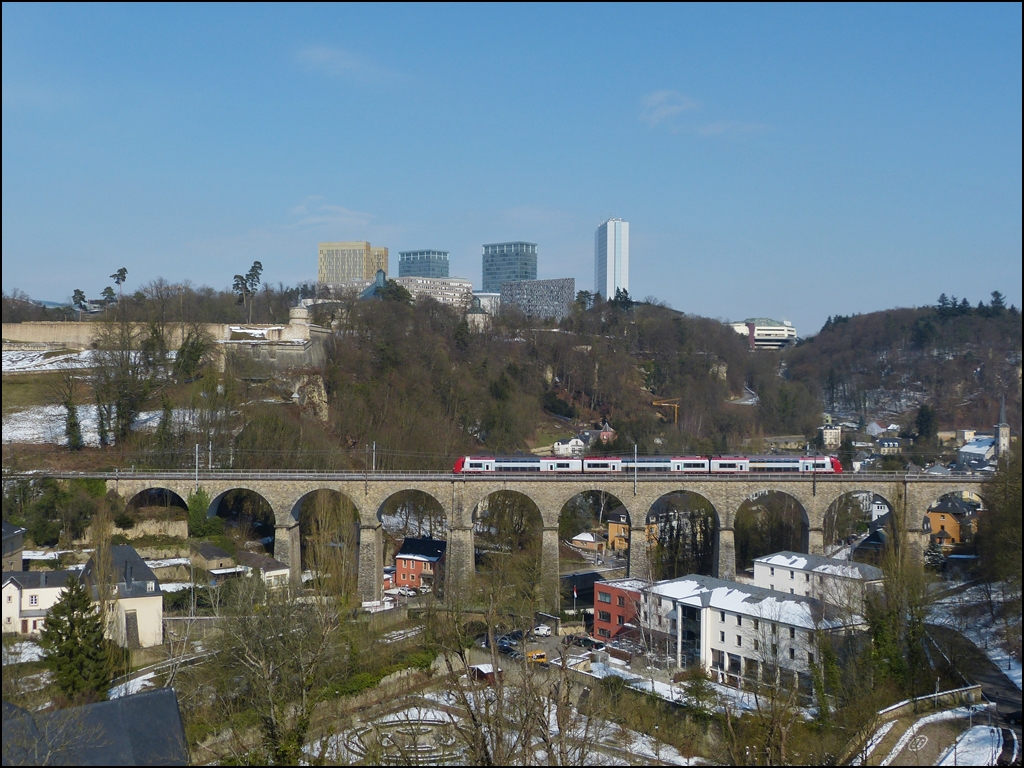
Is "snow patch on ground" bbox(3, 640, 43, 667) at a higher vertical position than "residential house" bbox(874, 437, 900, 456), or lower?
lower

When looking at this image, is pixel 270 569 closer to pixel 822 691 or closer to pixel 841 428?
pixel 822 691

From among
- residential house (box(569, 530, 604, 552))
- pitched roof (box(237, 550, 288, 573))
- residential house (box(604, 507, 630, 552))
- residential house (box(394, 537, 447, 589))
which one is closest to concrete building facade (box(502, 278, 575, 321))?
residential house (box(604, 507, 630, 552))

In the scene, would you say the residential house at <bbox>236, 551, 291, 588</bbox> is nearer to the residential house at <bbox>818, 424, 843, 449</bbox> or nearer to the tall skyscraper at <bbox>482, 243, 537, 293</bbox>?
the residential house at <bbox>818, 424, 843, 449</bbox>

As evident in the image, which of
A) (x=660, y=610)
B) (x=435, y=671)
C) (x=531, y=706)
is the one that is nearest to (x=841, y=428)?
(x=660, y=610)

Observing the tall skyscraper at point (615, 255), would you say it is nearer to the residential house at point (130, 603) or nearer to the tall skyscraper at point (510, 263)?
the tall skyscraper at point (510, 263)

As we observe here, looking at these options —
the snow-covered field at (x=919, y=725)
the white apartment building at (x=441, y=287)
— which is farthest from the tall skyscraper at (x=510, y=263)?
the snow-covered field at (x=919, y=725)

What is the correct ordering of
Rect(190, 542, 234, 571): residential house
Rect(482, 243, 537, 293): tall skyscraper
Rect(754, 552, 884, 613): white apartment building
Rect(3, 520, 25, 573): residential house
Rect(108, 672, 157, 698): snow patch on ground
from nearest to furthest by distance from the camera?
Rect(108, 672, 157, 698): snow patch on ground < Rect(754, 552, 884, 613): white apartment building < Rect(3, 520, 25, 573): residential house < Rect(190, 542, 234, 571): residential house < Rect(482, 243, 537, 293): tall skyscraper

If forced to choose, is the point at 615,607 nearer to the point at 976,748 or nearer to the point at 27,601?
the point at 976,748
